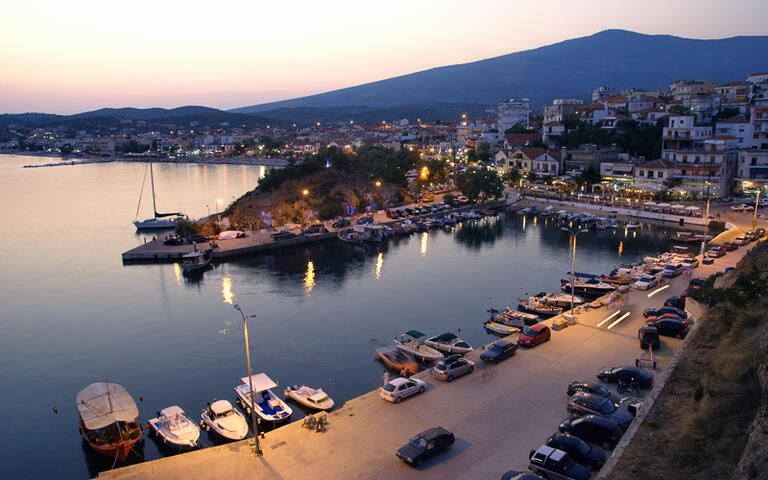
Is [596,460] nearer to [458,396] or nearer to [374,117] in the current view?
[458,396]

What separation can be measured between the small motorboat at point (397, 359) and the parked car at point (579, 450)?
5077 mm

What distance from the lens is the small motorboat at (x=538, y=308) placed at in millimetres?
16578

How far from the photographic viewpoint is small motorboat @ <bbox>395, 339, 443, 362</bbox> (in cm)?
1370

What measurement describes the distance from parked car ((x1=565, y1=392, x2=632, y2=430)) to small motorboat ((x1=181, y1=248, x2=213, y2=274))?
19.1 metres

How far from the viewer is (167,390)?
1327 cm

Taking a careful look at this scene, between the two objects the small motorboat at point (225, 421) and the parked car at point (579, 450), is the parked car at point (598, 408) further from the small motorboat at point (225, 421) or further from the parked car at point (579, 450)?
the small motorboat at point (225, 421)

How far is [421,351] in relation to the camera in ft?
45.7

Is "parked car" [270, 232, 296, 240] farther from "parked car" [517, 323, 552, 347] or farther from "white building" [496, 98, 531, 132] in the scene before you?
"white building" [496, 98, 531, 132]

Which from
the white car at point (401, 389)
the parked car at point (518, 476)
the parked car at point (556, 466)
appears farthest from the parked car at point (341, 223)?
the parked car at point (518, 476)

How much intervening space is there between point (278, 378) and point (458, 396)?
516 centimetres

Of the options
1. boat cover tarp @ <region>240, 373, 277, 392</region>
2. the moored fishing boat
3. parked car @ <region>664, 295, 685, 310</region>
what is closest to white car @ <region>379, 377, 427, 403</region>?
boat cover tarp @ <region>240, 373, 277, 392</region>

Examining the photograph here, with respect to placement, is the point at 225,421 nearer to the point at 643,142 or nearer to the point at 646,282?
the point at 646,282

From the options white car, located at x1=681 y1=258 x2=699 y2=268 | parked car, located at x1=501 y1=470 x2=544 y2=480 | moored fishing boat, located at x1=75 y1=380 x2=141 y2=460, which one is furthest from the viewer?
white car, located at x1=681 y1=258 x2=699 y2=268

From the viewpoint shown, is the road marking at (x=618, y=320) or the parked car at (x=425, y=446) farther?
the road marking at (x=618, y=320)
